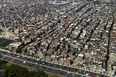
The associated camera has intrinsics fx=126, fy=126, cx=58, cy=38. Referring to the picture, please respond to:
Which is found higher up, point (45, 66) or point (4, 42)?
point (4, 42)

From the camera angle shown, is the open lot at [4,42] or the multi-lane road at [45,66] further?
the open lot at [4,42]

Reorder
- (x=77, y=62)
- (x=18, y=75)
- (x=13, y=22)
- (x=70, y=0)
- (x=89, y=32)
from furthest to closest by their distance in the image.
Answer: (x=70, y=0)
(x=13, y=22)
(x=89, y=32)
(x=77, y=62)
(x=18, y=75)

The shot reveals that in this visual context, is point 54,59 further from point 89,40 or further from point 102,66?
point 89,40

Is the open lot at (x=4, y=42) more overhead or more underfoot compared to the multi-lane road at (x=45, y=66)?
more overhead

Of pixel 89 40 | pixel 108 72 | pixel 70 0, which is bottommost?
pixel 108 72

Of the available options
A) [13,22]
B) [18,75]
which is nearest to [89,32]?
[18,75]

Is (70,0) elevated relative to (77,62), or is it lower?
elevated

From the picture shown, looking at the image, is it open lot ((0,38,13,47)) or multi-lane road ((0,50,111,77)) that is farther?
open lot ((0,38,13,47))

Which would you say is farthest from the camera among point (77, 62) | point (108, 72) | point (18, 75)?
point (77, 62)
